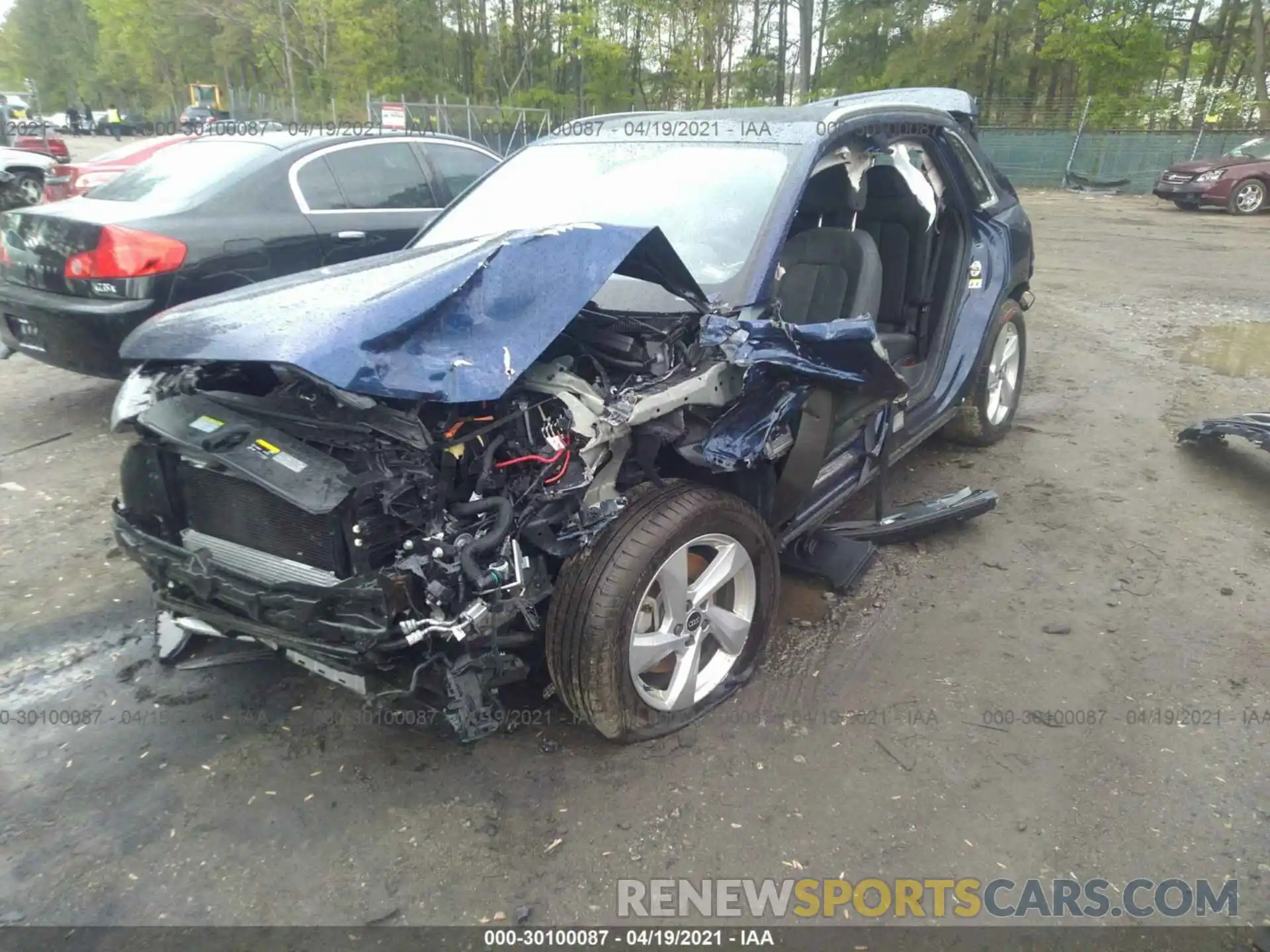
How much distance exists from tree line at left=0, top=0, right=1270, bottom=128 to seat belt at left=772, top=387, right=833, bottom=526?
28.0 metres

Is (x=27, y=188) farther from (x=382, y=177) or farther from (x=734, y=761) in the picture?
(x=734, y=761)

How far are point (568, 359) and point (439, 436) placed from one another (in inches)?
19.8

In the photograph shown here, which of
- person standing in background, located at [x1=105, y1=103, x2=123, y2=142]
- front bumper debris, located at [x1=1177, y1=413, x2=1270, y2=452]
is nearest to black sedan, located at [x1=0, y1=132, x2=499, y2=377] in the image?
front bumper debris, located at [x1=1177, y1=413, x2=1270, y2=452]

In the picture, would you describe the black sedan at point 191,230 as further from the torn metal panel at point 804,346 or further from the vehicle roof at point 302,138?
the torn metal panel at point 804,346

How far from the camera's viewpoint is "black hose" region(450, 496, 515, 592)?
7.18ft

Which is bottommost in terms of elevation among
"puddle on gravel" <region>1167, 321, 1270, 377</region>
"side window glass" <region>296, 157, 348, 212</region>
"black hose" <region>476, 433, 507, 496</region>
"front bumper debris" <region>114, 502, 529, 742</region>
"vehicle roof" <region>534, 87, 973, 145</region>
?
"puddle on gravel" <region>1167, 321, 1270, 377</region>

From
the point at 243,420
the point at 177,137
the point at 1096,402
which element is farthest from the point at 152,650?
the point at 1096,402

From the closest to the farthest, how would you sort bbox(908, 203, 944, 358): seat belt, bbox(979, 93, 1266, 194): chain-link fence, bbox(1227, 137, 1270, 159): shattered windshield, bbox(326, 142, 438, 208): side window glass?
bbox(908, 203, 944, 358): seat belt
bbox(326, 142, 438, 208): side window glass
bbox(1227, 137, 1270, 159): shattered windshield
bbox(979, 93, 1266, 194): chain-link fence

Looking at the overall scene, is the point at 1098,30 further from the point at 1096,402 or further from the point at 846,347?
the point at 846,347

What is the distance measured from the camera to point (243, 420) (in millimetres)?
2422

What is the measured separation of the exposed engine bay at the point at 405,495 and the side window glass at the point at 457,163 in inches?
164

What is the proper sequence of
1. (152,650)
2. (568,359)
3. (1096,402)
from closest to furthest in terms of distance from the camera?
(568,359)
(152,650)
(1096,402)

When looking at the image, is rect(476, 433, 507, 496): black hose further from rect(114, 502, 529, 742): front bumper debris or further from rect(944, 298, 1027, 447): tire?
rect(944, 298, 1027, 447): tire

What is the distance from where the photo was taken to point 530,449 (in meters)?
2.46
